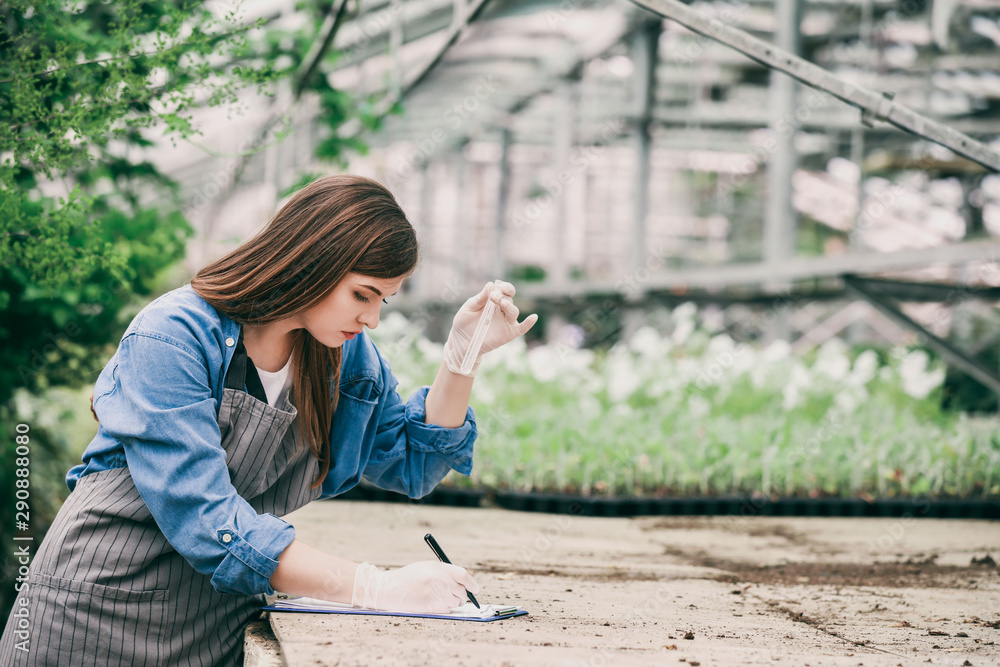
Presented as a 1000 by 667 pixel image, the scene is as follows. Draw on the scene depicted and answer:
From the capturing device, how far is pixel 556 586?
181 centimetres

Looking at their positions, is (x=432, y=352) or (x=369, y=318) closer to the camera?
(x=369, y=318)

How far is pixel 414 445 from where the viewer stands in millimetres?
1730

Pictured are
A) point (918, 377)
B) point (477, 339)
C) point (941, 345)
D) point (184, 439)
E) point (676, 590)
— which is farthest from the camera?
point (918, 377)

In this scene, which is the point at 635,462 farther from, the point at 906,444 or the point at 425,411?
the point at 425,411

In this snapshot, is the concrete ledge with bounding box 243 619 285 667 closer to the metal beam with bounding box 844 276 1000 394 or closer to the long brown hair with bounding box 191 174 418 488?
the long brown hair with bounding box 191 174 418 488

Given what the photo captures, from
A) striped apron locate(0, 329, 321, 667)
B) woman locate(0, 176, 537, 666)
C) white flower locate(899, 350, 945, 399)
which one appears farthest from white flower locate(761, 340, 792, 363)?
striped apron locate(0, 329, 321, 667)

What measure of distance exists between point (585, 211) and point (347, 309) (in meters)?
8.50

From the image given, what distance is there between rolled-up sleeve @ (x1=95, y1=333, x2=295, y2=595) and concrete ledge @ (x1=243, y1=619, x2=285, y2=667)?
0.15 m

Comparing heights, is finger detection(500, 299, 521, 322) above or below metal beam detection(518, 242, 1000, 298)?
below

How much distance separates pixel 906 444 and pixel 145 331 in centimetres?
311

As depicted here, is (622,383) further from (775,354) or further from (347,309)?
(347,309)

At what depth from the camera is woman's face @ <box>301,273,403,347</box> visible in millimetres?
1391

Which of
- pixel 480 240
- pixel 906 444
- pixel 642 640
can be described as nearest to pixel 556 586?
pixel 642 640

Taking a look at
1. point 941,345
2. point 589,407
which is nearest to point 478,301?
point 589,407
